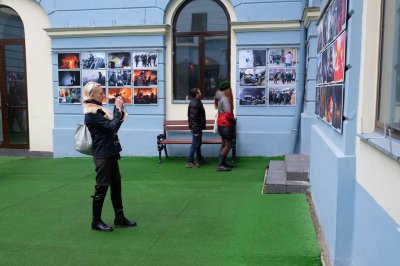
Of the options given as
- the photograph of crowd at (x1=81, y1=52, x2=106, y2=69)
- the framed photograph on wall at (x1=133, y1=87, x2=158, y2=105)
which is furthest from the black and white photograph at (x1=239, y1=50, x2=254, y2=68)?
the photograph of crowd at (x1=81, y1=52, x2=106, y2=69)

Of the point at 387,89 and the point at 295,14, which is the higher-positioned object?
the point at 295,14

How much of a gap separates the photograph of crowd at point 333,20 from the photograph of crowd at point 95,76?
6.51 metres

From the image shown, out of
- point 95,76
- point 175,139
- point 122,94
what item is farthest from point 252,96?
point 95,76

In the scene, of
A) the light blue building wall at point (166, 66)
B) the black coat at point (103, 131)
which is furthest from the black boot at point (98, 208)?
the light blue building wall at point (166, 66)

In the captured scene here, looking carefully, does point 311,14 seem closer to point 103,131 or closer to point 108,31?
point 108,31

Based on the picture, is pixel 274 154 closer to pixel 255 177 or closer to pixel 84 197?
pixel 255 177

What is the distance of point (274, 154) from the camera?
983cm

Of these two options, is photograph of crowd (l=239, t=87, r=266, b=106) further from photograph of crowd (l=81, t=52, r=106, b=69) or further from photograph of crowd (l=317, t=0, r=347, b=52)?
photograph of crowd (l=317, t=0, r=347, b=52)

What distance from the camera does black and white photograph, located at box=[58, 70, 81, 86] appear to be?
10766mm

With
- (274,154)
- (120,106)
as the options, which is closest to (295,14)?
(274,154)

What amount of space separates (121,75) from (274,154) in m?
4.23

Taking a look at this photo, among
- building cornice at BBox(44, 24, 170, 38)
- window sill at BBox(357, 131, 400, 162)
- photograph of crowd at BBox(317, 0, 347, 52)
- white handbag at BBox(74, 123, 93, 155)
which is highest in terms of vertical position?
building cornice at BBox(44, 24, 170, 38)

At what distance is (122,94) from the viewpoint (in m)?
10.6

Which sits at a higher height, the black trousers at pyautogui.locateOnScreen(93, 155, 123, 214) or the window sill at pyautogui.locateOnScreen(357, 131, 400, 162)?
the window sill at pyautogui.locateOnScreen(357, 131, 400, 162)
